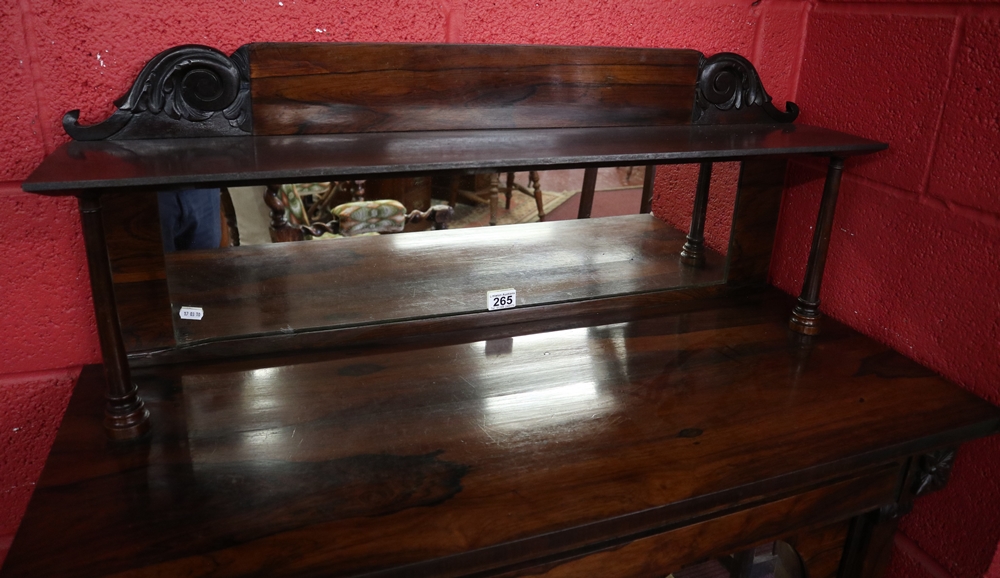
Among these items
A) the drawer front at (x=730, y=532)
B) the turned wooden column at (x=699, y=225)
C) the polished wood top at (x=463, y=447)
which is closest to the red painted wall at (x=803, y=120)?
the turned wooden column at (x=699, y=225)

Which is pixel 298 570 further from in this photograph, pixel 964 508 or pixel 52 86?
pixel 964 508

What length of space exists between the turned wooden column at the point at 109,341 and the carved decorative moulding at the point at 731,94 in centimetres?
111

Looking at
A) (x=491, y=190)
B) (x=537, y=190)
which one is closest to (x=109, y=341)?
(x=491, y=190)

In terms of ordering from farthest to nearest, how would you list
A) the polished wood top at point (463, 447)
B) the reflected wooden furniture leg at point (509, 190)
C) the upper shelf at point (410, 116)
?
the reflected wooden furniture leg at point (509, 190)
the upper shelf at point (410, 116)
the polished wood top at point (463, 447)

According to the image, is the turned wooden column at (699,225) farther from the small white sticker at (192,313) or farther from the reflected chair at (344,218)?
the small white sticker at (192,313)

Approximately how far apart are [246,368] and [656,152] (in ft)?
2.67

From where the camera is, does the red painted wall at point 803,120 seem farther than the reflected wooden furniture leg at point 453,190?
No

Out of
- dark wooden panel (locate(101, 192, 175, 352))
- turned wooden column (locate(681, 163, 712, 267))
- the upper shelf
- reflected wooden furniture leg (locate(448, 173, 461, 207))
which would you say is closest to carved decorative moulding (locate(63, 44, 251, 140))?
the upper shelf

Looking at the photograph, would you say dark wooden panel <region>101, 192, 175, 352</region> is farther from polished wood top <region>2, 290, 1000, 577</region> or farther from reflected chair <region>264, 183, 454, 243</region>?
reflected chair <region>264, 183, 454, 243</region>

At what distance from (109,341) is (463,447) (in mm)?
545

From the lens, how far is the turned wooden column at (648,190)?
1.57 metres

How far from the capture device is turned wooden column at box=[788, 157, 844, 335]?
1434 millimetres

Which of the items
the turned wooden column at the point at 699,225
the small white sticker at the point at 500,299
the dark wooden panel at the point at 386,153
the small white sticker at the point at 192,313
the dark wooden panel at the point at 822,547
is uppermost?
the dark wooden panel at the point at 386,153

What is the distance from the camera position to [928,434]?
1216mm
